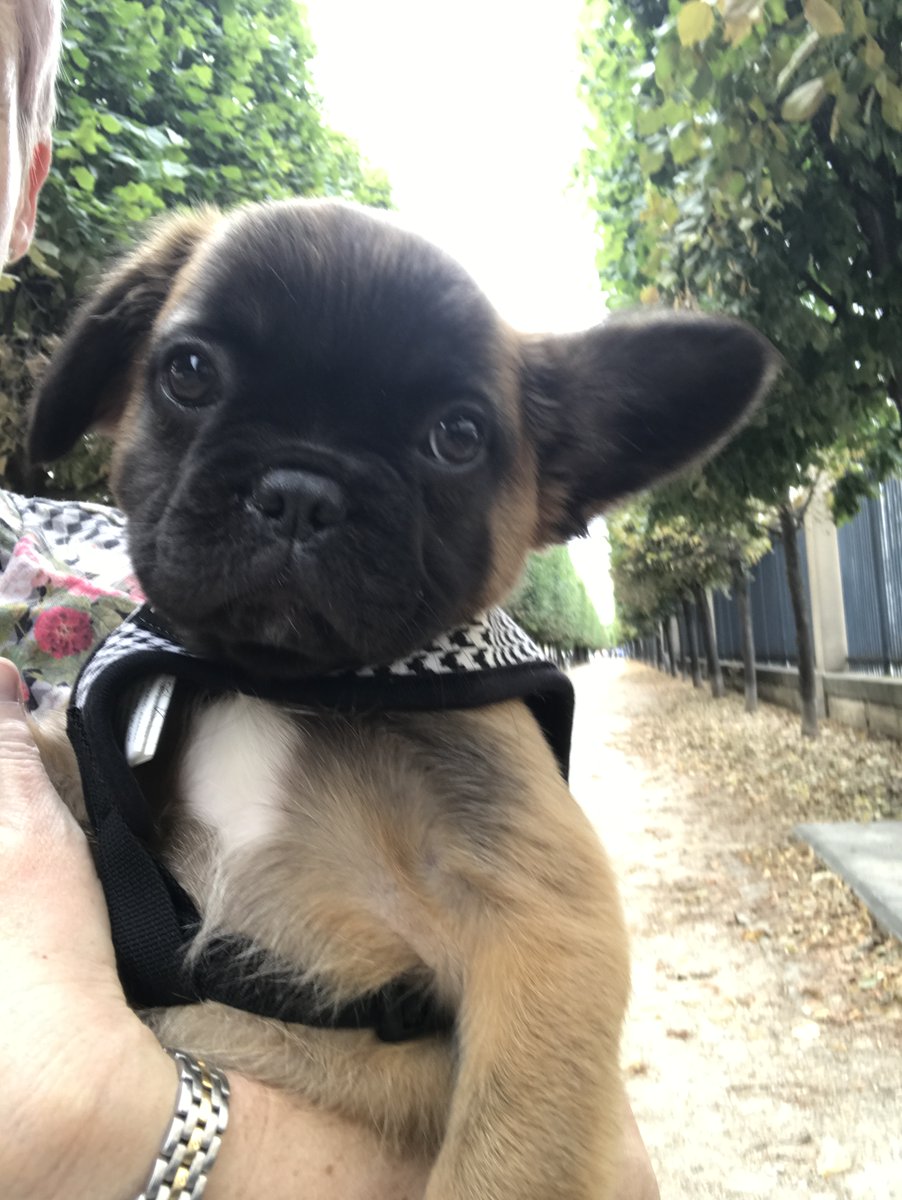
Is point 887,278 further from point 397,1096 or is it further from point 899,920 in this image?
point 397,1096

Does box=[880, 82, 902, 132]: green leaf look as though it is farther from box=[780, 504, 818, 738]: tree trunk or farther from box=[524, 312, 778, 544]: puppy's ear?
box=[780, 504, 818, 738]: tree trunk

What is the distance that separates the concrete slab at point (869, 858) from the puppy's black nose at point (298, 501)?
4.65 m

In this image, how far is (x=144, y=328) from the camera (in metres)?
2.04

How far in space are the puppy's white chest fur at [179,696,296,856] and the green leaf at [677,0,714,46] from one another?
286 centimetres

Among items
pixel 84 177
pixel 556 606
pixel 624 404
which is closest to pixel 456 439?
pixel 624 404

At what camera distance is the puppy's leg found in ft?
4.59

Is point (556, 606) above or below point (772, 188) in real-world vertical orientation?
below

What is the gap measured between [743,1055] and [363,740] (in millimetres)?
3802

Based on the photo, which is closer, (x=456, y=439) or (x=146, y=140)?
(x=456, y=439)

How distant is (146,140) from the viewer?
5051 mm

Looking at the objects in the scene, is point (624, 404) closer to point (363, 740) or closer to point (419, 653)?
point (419, 653)

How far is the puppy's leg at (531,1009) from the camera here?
1.40 meters

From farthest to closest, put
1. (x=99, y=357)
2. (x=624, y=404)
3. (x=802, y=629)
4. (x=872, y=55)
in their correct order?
(x=802, y=629) → (x=872, y=55) → (x=624, y=404) → (x=99, y=357)

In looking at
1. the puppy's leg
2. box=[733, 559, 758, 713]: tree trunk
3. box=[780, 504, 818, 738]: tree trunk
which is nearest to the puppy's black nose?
the puppy's leg
